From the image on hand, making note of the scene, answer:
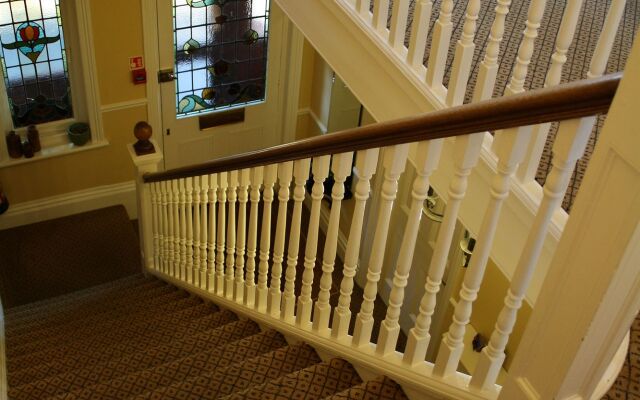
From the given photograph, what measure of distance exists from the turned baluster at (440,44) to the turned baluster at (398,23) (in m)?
0.16

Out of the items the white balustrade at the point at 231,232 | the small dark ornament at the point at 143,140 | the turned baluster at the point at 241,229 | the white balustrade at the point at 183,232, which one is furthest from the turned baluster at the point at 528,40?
the small dark ornament at the point at 143,140

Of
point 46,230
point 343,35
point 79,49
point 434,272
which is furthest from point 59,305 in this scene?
point 434,272

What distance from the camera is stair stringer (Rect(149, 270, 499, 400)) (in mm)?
1884

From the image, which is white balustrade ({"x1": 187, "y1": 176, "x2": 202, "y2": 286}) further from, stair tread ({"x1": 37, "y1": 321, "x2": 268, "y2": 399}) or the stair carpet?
stair tread ({"x1": 37, "y1": 321, "x2": 268, "y2": 399})

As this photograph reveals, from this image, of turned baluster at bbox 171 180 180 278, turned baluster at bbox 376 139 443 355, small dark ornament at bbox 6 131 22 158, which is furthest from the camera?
small dark ornament at bbox 6 131 22 158

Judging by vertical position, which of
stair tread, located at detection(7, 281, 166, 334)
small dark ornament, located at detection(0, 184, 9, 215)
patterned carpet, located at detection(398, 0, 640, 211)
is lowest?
small dark ornament, located at detection(0, 184, 9, 215)

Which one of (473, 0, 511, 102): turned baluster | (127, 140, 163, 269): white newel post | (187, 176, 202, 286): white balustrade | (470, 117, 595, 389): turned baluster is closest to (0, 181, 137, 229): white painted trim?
(127, 140, 163, 269): white newel post

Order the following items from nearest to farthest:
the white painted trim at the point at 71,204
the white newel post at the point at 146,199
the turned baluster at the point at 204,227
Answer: the turned baluster at the point at 204,227
the white newel post at the point at 146,199
the white painted trim at the point at 71,204

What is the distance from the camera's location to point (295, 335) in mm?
2604

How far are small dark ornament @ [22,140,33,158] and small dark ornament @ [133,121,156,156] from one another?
1.68 meters

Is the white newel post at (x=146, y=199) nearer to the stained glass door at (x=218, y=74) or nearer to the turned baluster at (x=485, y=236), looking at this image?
the stained glass door at (x=218, y=74)

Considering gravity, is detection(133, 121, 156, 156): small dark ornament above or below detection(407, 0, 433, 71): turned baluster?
below

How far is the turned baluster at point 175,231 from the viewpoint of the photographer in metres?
3.72

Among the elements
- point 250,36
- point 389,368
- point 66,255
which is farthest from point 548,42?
point 66,255
